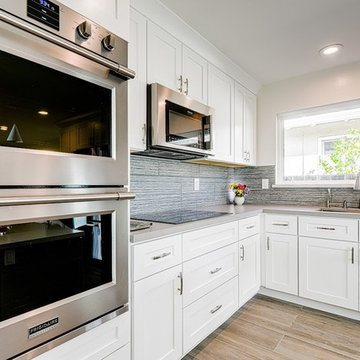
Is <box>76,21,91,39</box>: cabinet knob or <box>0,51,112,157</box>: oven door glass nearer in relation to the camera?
<box>0,51,112,157</box>: oven door glass

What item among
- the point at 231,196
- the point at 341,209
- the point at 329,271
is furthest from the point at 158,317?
the point at 341,209

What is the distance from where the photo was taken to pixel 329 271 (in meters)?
2.32

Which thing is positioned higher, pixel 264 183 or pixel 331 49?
pixel 331 49

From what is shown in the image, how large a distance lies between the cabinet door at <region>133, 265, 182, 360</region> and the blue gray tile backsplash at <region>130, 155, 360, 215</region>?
0.69m

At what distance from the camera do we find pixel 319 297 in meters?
2.36

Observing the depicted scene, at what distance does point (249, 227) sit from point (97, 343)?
1.70 metres

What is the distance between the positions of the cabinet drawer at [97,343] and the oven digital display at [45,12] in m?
1.05

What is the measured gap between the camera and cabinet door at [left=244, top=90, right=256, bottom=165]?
301cm

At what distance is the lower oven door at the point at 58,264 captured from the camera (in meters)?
0.76

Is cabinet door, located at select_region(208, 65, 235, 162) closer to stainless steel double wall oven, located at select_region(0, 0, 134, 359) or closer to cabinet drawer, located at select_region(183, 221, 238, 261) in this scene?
cabinet drawer, located at select_region(183, 221, 238, 261)

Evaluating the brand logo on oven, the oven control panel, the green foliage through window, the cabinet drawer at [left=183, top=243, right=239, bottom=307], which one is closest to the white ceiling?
the green foliage through window

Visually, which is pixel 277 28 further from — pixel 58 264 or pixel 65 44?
pixel 58 264

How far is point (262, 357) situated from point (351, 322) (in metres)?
1.00

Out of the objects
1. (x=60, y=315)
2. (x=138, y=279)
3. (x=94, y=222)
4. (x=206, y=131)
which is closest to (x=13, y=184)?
(x=94, y=222)
